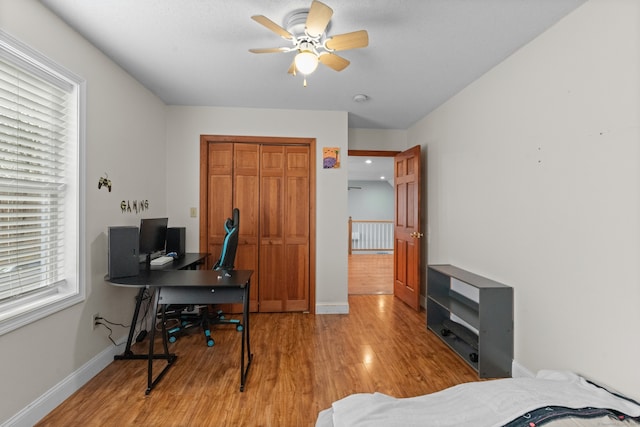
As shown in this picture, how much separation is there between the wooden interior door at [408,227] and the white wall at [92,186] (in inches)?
125

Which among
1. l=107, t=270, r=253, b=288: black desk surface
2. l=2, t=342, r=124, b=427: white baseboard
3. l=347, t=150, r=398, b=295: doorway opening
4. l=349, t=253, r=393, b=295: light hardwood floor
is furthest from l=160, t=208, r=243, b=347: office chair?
l=349, t=253, r=393, b=295: light hardwood floor

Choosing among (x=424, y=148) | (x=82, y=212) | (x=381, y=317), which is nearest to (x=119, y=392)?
(x=82, y=212)

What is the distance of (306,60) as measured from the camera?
1.99 m

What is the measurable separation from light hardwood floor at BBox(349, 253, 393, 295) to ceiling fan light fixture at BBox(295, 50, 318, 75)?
12.1 feet

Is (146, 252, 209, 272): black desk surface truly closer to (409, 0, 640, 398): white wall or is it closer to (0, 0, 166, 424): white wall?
(0, 0, 166, 424): white wall

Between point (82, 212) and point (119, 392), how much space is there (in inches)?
52.8

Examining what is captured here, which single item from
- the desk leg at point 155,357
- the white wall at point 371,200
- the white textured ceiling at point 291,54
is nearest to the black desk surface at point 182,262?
the desk leg at point 155,357

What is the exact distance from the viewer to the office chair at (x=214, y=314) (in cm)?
292

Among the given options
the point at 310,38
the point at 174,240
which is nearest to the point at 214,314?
the point at 174,240

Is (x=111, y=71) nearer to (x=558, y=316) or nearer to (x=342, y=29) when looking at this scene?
(x=342, y=29)

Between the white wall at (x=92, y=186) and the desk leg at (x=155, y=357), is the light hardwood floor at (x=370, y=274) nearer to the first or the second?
the desk leg at (x=155, y=357)

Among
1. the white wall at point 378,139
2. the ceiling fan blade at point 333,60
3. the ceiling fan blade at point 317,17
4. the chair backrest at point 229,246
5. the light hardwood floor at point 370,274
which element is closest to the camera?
the ceiling fan blade at point 317,17

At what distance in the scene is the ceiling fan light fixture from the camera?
6.47 ft

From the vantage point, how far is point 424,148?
4055mm
